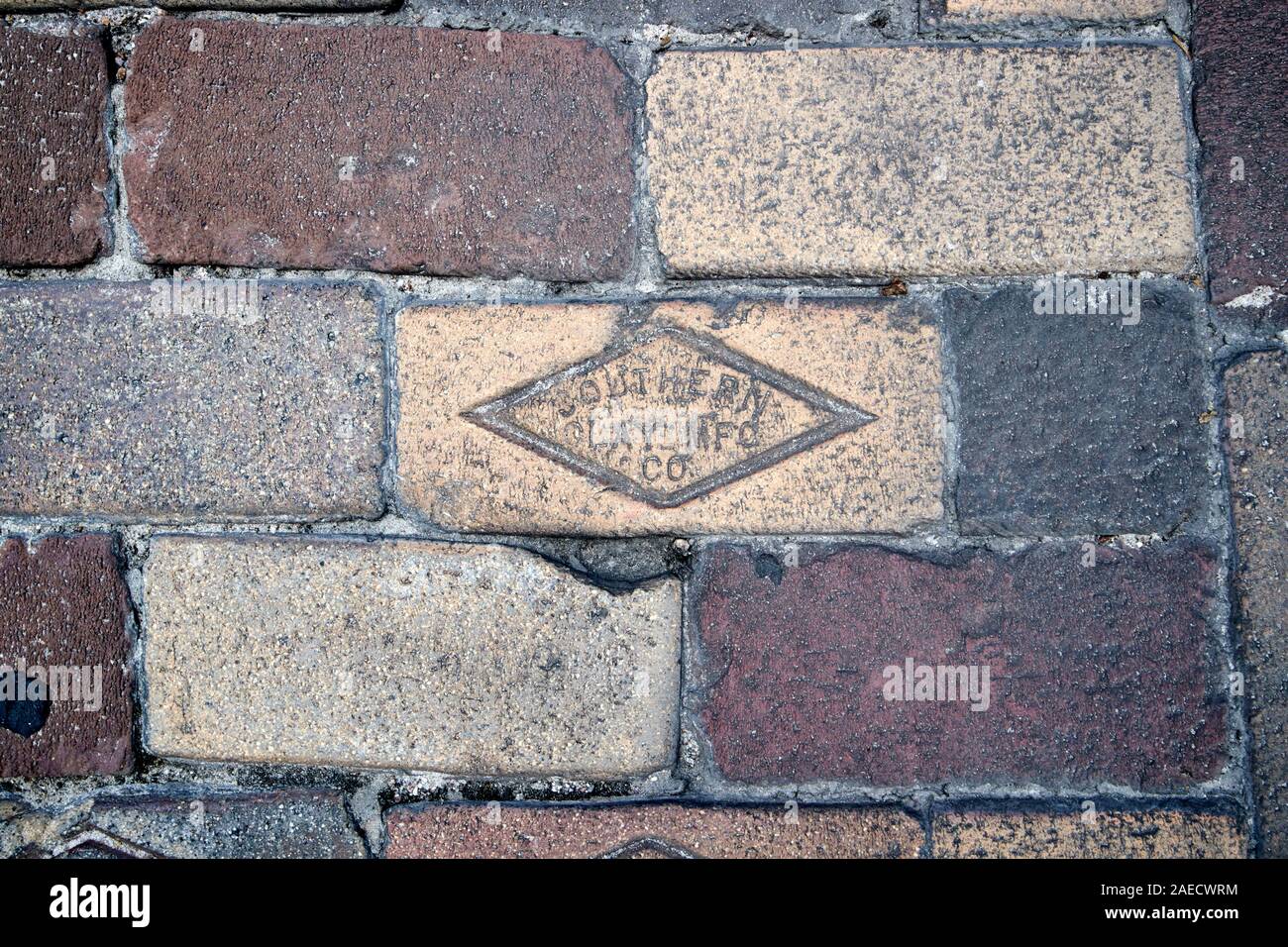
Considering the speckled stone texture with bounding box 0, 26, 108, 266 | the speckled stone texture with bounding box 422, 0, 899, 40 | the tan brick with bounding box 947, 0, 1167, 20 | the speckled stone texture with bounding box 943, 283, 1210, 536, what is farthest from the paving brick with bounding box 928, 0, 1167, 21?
the speckled stone texture with bounding box 0, 26, 108, 266

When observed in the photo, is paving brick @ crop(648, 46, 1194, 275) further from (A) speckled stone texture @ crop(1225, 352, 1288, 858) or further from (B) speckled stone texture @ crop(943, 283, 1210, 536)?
(A) speckled stone texture @ crop(1225, 352, 1288, 858)

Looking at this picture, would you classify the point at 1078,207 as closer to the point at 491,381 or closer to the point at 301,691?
the point at 491,381

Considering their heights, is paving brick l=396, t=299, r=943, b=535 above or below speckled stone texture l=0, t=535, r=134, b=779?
above

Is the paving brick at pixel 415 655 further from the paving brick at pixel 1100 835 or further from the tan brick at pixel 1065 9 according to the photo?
the tan brick at pixel 1065 9

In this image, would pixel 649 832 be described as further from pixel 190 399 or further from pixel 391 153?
pixel 391 153

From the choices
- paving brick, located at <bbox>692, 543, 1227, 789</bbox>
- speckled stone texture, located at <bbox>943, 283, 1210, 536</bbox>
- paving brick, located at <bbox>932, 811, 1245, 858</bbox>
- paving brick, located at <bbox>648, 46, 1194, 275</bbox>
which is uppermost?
paving brick, located at <bbox>648, 46, 1194, 275</bbox>

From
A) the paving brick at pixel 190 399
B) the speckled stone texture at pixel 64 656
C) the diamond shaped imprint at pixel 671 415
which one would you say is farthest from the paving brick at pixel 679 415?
the speckled stone texture at pixel 64 656
